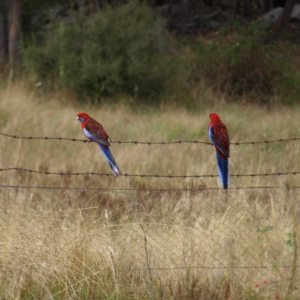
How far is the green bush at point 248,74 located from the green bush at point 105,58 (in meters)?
1.30

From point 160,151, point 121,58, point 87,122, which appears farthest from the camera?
point 121,58

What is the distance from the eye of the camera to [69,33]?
1447 centimetres

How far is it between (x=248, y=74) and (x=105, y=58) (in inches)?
132

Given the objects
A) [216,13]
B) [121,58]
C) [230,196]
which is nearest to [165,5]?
[216,13]

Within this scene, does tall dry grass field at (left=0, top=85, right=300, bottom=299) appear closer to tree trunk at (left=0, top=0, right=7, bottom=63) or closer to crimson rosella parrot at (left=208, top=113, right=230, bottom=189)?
crimson rosella parrot at (left=208, top=113, right=230, bottom=189)

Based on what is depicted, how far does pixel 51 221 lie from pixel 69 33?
10.1 m

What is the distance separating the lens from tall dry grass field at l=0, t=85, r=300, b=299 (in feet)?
13.9

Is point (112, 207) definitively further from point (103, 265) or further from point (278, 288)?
point (278, 288)

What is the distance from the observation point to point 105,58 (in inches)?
558

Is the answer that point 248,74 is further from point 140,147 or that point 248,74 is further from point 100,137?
point 100,137

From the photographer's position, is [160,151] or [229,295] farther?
[160,151]

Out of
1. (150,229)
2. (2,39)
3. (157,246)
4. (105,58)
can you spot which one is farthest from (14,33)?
(157,246)

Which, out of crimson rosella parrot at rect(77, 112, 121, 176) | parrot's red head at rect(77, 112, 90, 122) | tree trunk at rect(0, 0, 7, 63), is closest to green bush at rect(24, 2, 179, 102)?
tree trunk at rect(0, 0, 7, 63)

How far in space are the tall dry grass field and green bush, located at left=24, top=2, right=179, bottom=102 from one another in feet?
15.0
